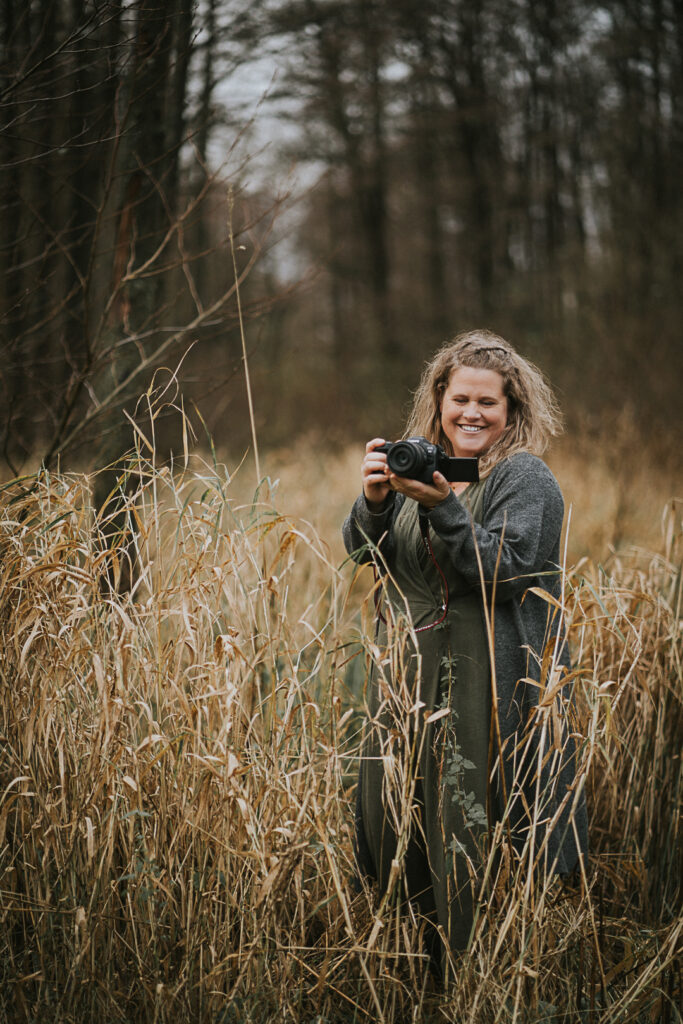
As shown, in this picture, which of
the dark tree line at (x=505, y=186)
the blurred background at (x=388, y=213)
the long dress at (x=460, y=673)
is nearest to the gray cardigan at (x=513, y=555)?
the long dress at (x=460, y=673)

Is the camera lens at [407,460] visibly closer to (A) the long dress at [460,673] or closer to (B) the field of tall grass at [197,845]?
(A) the long dress at [460,673]

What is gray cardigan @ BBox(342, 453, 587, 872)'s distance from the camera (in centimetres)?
188

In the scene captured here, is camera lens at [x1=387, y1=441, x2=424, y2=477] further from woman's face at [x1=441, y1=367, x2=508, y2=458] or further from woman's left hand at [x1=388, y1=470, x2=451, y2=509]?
woman's face at [x1=441, y1=367, x2=508, y2=458]

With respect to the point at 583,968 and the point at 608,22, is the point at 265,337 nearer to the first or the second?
the point at 608,22

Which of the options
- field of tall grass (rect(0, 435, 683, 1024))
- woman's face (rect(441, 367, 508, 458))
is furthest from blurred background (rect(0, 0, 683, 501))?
woman's face (rect(441, 367, 508, 458))

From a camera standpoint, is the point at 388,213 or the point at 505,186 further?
the point at 388,213

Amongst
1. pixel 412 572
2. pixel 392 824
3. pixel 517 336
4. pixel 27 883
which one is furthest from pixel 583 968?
pixel 517 336

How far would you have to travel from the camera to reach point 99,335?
2920 mm

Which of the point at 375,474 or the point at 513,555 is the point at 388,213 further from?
the point at 513,555

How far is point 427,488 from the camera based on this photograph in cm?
184

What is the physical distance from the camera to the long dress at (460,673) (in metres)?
1.90

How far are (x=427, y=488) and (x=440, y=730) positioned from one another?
600 millimetres

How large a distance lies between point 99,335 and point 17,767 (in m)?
A: 1.56

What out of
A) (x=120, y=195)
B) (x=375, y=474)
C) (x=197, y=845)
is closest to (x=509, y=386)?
(x=375, y=474)
